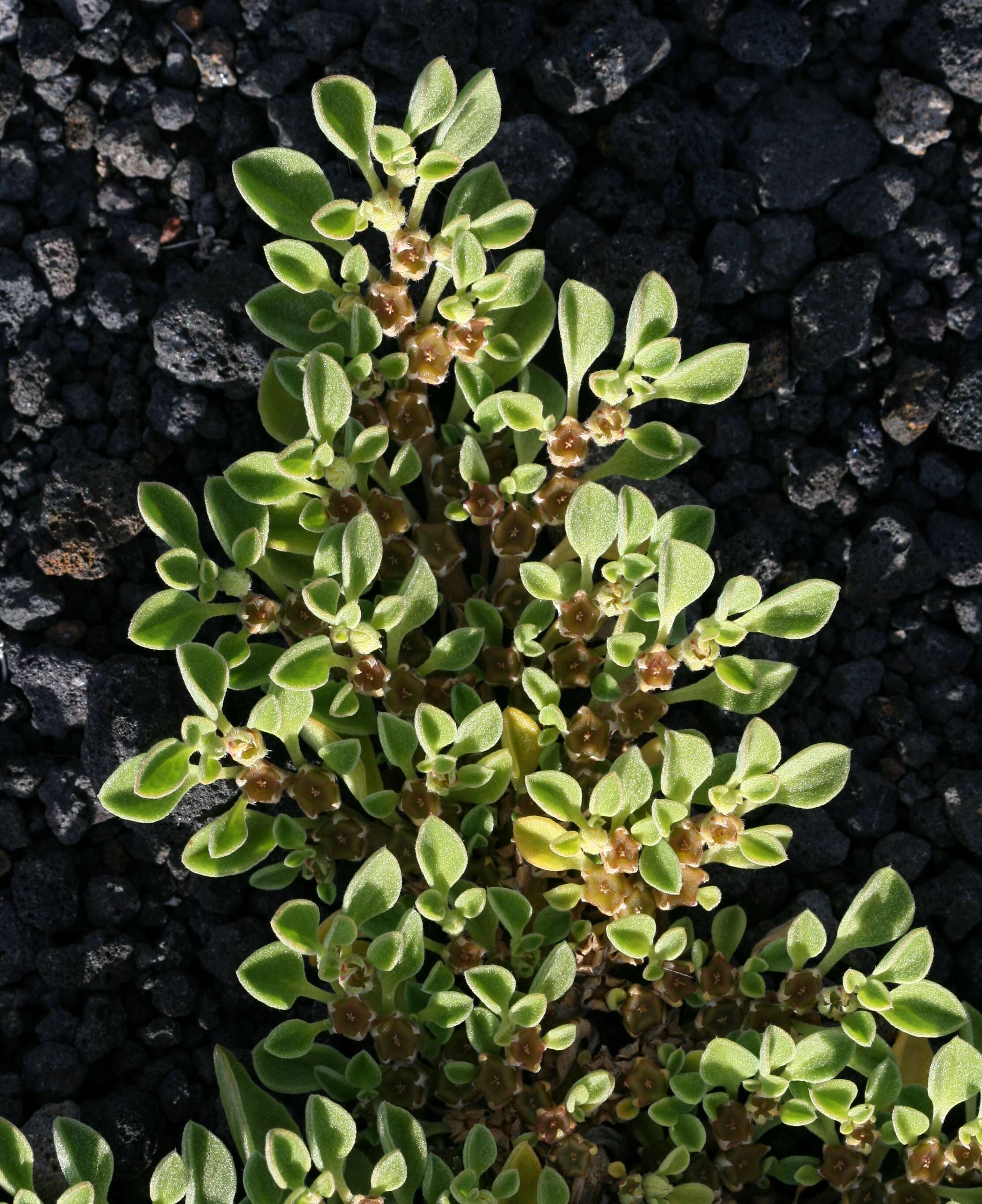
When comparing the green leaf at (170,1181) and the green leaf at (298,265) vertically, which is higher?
the green leaf at (298,265)

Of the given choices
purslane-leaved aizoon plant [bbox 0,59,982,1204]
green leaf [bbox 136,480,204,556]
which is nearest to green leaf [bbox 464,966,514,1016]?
purslane-leaved aizoon plant [bbox 0,59,982,1204]

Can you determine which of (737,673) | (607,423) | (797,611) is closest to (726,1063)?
(737,673)

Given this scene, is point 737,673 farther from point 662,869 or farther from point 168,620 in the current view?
point 168,620

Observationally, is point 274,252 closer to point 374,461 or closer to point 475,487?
point 374,461

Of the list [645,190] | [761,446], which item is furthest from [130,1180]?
[645,190]

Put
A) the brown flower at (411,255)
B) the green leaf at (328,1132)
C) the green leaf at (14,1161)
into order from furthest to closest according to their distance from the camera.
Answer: the brown flower at (411,255), the green leaf at (14,1161), the green leaf at (328,1132)

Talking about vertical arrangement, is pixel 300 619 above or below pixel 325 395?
below

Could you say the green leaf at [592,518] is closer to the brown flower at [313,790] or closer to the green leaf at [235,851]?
the brown flower at [313,790]

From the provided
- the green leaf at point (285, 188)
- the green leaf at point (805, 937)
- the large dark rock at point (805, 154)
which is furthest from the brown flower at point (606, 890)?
the large dark rock at point (805, 154)
